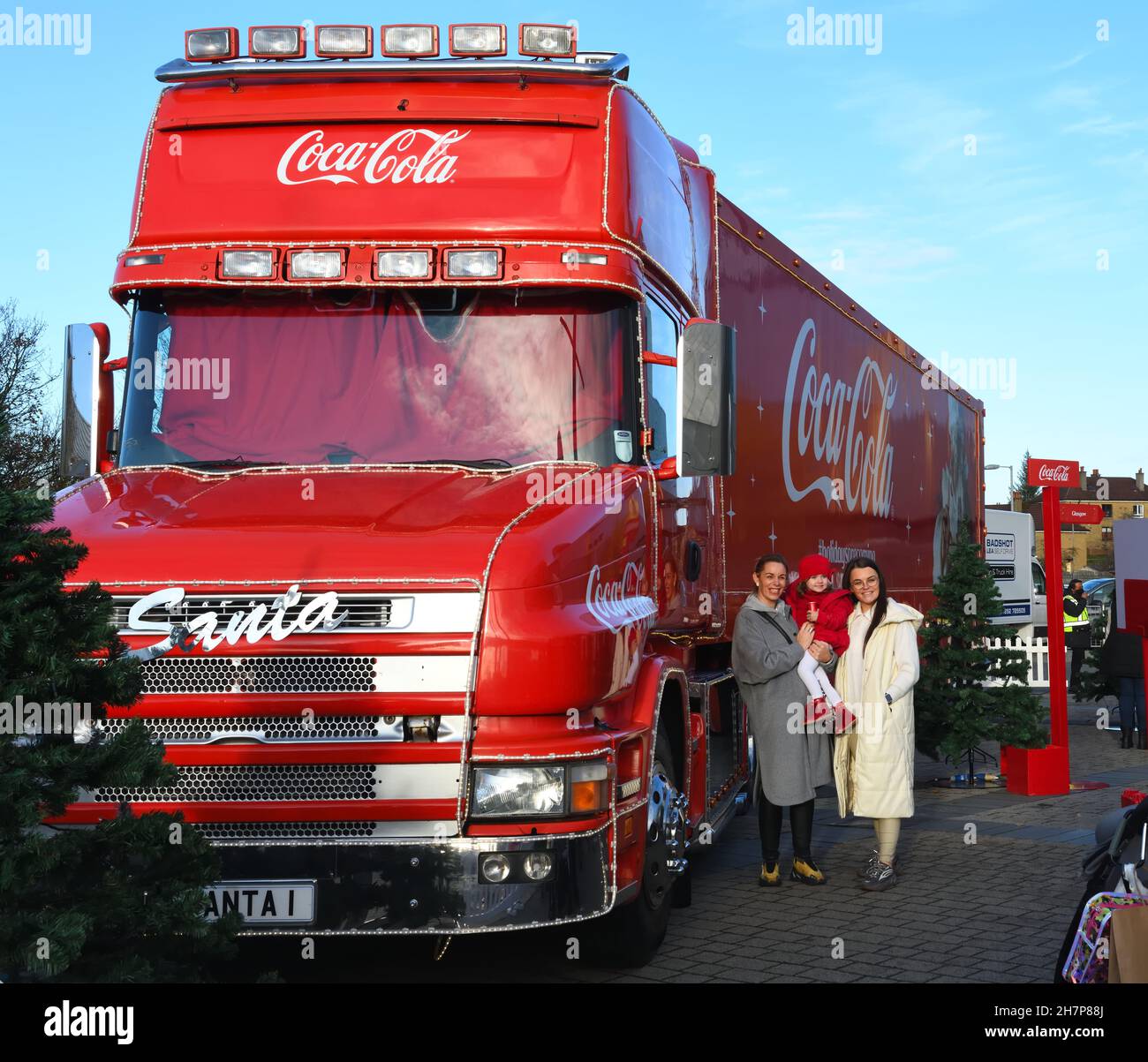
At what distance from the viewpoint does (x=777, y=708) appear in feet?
29.2

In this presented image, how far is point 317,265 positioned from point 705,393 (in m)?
1.76

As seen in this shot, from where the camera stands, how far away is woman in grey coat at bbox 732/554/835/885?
884 cm

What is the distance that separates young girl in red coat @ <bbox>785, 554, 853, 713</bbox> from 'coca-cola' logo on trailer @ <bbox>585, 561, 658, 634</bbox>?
2315 millimetres

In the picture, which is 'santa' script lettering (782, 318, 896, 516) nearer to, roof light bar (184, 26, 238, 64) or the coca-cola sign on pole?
the coca-cola sign on pole

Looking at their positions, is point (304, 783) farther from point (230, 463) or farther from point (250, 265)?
point (250, 265)

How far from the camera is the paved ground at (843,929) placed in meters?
6.88

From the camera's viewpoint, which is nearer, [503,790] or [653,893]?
[503,790]

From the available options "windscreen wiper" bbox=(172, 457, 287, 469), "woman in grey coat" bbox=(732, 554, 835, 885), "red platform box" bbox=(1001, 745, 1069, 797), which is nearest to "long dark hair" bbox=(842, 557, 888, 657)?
"woman in grey coat" bbox=(732, 554, 835, 885)

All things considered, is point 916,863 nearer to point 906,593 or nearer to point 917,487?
point 906,593

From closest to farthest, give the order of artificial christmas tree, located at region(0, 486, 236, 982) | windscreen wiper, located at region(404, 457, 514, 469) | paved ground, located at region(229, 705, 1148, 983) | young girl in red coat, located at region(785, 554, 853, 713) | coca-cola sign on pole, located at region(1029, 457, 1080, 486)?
artificial christmas tree, located at region(0, 486, 236, 982)
windscreen wiper, located at region(404, 457, 514, 469)
paved ground, located at region(229, 705, 1148, 983)
young girl in red coat, located at region(785, 554, 853, 713)
coca-cola sign on pole, located at region(1029, 457, 1080, 486)

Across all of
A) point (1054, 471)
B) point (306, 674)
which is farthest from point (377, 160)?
point (1054, 471)

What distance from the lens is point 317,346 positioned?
670 centimetres
